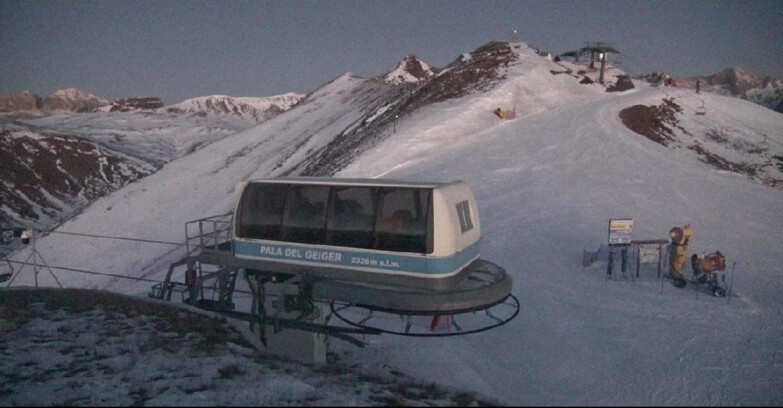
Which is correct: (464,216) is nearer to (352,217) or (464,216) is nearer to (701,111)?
(352,217)

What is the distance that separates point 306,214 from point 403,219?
6.71 ft

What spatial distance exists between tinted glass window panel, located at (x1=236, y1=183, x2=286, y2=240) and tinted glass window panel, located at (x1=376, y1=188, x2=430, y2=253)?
223 centimetres

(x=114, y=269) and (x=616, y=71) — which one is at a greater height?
(x=616, y=71)

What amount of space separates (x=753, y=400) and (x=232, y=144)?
60759mm

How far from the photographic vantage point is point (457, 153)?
31203 mm

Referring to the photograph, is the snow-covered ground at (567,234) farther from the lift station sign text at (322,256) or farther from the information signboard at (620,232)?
the lift station sign text at (322,256)

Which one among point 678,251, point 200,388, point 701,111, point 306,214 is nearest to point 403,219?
point 306,214

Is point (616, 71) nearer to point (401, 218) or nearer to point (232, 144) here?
A: point (232, 144)

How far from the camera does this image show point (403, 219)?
8.90 meters

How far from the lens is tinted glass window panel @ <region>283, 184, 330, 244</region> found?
948 cm

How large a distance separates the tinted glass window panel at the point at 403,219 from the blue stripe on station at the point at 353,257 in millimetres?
189

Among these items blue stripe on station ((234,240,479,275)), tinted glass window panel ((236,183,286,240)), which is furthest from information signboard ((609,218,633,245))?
tinted glass window panel ((236,183,286,240))

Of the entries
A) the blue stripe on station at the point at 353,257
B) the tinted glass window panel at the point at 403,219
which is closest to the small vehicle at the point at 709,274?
the blue stripe on station at the point at 353,257

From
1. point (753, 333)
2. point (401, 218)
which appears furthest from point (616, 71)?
point (401, 218)
